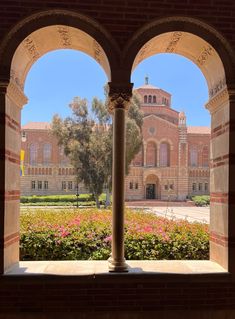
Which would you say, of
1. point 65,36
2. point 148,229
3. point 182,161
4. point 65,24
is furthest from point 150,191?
point 65,24

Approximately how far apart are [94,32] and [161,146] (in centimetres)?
5330

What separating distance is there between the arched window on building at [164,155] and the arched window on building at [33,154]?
21.6m

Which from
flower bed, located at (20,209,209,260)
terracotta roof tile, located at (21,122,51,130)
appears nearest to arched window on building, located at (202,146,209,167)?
terracotta roof tile, located at (21,122,51,130)

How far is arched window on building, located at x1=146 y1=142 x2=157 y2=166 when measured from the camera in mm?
56625

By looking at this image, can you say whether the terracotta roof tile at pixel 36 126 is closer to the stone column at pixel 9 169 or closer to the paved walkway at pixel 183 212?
the paved walkway at pixel 183 212

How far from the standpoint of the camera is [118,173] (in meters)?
4.69

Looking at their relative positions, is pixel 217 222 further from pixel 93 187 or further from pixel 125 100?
pixel 93 187

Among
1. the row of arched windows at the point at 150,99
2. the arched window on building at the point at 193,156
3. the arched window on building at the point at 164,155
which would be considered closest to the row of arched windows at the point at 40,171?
the arched window on building at the point at 164,155

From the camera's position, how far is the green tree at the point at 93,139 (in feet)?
98.8

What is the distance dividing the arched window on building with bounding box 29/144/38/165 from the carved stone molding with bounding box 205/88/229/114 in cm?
5513

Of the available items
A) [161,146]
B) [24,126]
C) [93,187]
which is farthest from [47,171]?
[93,187]

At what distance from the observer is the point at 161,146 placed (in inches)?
2258

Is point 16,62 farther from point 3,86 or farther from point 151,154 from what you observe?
point 151,154

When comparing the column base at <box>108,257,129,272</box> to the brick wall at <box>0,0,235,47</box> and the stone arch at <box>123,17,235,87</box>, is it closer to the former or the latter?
the stone arch at <box>123,17,235,87</box>
